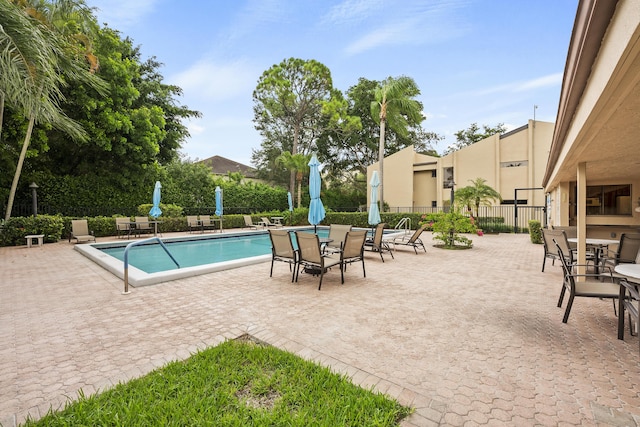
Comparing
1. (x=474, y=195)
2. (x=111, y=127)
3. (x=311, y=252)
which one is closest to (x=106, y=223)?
(x=111, y=127)

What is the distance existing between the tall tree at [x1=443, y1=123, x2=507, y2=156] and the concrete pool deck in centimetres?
3144

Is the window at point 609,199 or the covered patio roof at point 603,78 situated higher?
the covered patio roof at point 603,78

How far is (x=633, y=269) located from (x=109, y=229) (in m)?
17.0

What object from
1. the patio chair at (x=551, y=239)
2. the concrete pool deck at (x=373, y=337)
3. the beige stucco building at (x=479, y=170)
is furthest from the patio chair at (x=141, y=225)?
the beige stucco building at (x=479, y=170)

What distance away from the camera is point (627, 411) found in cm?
207

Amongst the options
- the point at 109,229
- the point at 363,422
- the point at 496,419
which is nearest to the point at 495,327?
the point at 496,419

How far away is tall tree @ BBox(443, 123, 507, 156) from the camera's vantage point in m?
32.5

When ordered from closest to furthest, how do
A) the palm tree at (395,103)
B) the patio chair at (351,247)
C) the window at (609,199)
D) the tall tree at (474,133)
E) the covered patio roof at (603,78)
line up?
the covered patio roof at (603,78) < the patio chair at (351,247) < the window at (609,199) < the palm tree at (395,103) < the tall tree at (474,133)

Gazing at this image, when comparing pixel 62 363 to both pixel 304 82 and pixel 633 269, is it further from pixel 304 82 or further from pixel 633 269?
pixel 304 82

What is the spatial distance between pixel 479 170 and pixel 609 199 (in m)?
13.1

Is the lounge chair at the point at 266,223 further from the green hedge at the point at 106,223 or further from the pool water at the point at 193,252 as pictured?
the pool water at the point at 193,252

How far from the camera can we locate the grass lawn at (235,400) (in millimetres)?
1963

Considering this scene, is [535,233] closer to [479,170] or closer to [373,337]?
[479,170]

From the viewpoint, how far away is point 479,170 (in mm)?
22406
